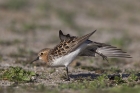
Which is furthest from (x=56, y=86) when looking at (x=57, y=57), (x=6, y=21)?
(x=6, y=21)

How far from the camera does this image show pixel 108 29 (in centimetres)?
2330

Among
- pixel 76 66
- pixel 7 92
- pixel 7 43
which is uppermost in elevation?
pixel 7 43

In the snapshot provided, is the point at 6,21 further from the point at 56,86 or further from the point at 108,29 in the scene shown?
the point at 56,86

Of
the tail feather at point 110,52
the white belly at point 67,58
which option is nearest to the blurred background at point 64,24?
the tail feather at point 110,52

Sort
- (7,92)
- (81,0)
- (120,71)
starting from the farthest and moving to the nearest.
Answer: (81,0)
(120,71)
(7,92)

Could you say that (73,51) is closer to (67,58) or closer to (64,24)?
(67,58)

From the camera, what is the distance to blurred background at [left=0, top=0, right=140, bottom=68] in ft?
51.0

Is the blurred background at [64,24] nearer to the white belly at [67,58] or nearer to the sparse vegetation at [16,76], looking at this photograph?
the sparse vegetation at [16,76]

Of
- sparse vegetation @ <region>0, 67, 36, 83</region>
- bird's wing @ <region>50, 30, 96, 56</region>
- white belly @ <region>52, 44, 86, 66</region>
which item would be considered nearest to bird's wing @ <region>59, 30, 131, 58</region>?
bird's wing @ <region>50, 30, 96, 56</region>

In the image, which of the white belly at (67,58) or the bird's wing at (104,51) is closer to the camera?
the white belly at (67,58)

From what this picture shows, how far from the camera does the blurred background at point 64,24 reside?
15.6 m

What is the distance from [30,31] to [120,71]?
27.3 feet

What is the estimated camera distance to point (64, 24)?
2331 centimetres

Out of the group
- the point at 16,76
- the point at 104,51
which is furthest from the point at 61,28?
the point at 16,76
